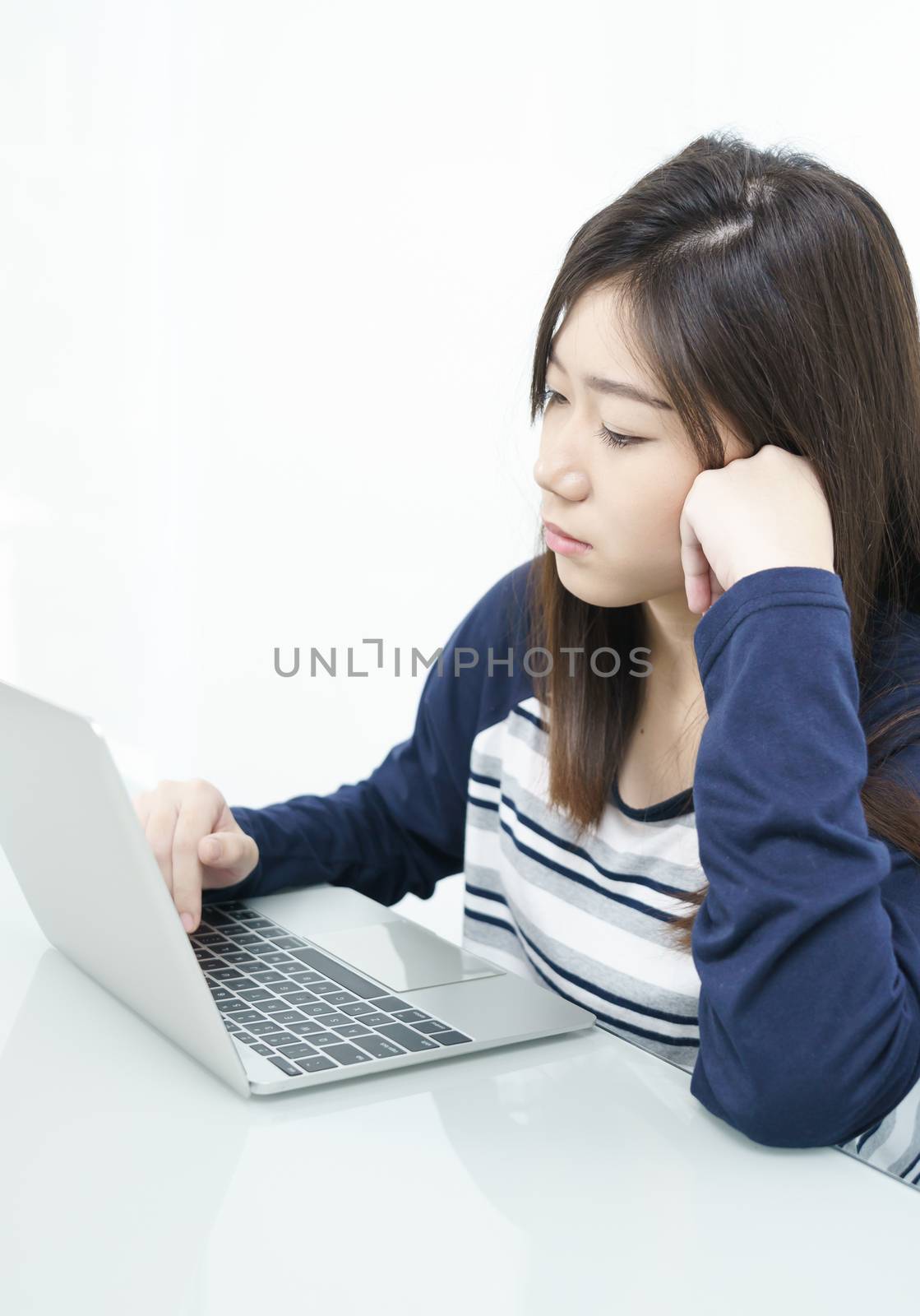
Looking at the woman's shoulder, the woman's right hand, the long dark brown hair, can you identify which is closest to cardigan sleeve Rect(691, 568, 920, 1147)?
the long dark brown hair

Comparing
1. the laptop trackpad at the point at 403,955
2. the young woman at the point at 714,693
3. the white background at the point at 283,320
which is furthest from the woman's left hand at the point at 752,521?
the white background at the point at 283,320

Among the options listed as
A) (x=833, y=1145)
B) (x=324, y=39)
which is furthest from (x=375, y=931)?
(x=324, y=39)

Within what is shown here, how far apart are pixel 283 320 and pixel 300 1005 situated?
6.78 feet

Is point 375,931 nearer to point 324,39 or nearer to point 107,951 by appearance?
point 107,951

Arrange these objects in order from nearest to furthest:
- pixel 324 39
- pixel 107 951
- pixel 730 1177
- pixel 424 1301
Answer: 1. pixel 424 1301
2. pixel 730 1177
3. pixel 107 951
4. pixel 324 39

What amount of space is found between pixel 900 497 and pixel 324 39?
1.98 m

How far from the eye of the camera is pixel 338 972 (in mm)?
812

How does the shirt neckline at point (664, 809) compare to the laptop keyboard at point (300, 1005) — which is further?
the shirt neckline at point (664, 809)

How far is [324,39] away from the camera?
246cm

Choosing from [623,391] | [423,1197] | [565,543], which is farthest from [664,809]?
[423,1197]

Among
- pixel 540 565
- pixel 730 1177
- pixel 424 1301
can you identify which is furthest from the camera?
pixel 540 565

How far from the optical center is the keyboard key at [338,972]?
30.8 inches

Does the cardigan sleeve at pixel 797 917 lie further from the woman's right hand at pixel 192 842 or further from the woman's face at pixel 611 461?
the woman's right hand at pixel 192 842

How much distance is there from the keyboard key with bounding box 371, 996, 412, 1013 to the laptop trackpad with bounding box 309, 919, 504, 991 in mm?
19
